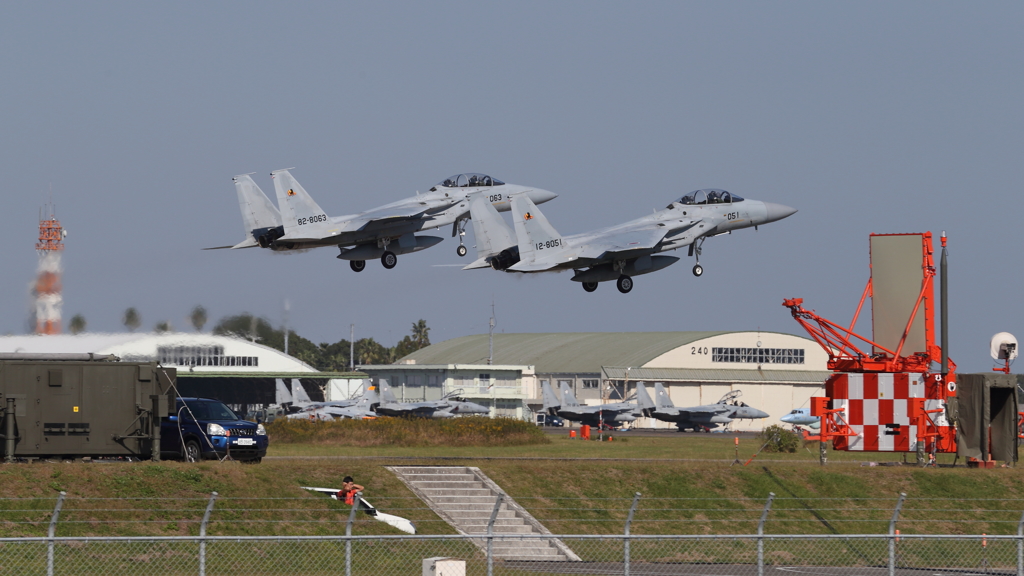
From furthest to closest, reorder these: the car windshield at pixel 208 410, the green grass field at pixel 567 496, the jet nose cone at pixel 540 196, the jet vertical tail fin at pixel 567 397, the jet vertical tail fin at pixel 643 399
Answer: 1. the jet vertical tail fin at pixel 567 397
2. the jet vertical tail fin at pixel 643 399
3. the jet nose cone at pixel 540 196
4. the car windshield at pixel 208 410
5. the green grass field at pixel 567 496

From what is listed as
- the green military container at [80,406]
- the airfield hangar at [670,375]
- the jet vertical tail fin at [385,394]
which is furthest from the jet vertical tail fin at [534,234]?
the airfield hangar at [670,375]

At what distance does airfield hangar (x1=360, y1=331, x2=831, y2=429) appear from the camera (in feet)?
301

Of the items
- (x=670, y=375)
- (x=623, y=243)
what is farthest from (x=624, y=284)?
(x=670, y=375)

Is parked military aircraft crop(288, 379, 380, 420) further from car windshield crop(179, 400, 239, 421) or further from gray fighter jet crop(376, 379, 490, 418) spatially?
car windshield crop(179, 400, 239, 421)

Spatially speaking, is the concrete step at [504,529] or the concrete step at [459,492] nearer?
the concrete step at [504,529]

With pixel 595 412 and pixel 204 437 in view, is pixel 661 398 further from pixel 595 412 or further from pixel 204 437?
pixel 204 437

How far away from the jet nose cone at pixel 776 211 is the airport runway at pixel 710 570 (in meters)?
24.5

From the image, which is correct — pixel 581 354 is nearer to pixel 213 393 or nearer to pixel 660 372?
pixel 660 372

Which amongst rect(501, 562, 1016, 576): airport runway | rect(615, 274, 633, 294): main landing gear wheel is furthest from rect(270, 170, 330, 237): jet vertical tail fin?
rect(501, 562, 1016, 576): airport runway

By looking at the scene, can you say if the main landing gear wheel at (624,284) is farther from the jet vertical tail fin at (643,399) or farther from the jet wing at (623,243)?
the jet vertical tail fin at (643,399)

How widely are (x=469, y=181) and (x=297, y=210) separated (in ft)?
24.3

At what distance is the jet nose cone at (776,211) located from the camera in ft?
151

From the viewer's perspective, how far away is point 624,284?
141ft

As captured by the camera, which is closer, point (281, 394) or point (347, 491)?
point (347, 491)
